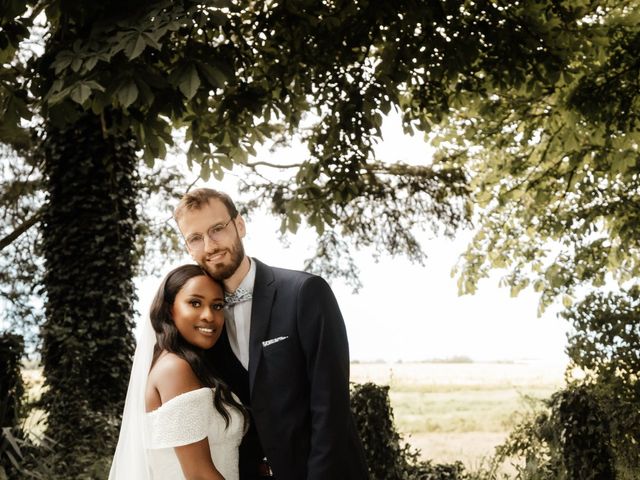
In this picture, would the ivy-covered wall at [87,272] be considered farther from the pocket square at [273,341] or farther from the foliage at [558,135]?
the pocket square at [273,341]

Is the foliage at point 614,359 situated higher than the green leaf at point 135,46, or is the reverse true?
the green leaf at point 135,46

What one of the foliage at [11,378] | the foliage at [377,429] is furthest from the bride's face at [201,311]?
the foliage at [11,378]

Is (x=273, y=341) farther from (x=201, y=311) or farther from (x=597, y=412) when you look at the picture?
(x=597, y=412)

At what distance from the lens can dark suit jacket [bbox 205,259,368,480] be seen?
3.11 meters

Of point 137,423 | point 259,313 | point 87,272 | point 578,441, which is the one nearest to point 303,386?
point 259,313

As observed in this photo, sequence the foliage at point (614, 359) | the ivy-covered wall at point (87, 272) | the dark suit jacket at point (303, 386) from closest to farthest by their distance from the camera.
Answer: the dark suit jacket at point (303, 386) → the foliage at point (614, 359) → the ivy-covered wall at point (87, 272)

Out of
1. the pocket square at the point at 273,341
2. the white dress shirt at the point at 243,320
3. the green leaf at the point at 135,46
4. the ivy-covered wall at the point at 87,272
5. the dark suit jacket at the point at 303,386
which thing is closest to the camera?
the dark suit jacket at the point at 303,386

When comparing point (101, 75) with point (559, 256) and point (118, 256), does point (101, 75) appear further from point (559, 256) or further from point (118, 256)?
point (559, 256)

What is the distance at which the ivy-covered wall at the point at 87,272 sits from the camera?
32.1 ft

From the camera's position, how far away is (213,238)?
331cm

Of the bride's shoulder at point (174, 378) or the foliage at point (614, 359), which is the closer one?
the bride's shoulder at point (174, 378)

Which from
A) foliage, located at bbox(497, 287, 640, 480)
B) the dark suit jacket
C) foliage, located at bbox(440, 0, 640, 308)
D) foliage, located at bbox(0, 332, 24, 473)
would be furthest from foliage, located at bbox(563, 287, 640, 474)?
foliage, located at bbox(0, 332, 24, 473)

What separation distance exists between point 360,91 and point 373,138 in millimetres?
519

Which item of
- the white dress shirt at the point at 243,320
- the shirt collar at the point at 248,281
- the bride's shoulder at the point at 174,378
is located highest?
the shirt collar at the point at 248,281
